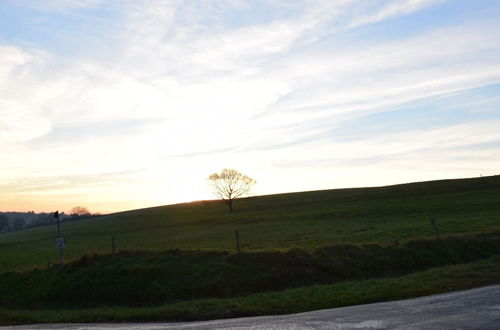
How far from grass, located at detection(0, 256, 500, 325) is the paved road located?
5.44 ft

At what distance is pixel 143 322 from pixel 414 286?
33.5 ft

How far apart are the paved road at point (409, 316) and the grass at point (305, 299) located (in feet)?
5.44

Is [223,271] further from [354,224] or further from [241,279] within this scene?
[354,224]

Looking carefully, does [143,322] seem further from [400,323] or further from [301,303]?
[400,323]

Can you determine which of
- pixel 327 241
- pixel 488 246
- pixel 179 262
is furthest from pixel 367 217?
pixel 179 262

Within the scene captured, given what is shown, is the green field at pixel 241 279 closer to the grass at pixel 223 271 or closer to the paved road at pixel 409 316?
the grass at pixel 223 271

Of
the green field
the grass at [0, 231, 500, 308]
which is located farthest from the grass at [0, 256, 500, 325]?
the grass at [0, 231, 500, 308]

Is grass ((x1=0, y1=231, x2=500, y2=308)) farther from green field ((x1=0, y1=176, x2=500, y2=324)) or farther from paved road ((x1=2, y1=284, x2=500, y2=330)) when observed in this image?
paved road ((x1=2, y1=284, x2=500, y2=330))

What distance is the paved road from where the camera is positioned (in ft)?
37.2

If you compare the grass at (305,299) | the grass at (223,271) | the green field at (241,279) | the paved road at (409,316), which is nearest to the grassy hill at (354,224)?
the green field at (241,279)

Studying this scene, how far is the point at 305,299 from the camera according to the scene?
1795cm

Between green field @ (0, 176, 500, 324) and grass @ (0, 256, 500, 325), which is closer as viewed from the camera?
grass @ (0, 256, 500, 325)

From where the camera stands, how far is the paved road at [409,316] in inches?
446

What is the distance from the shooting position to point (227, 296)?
2108 centimetres
